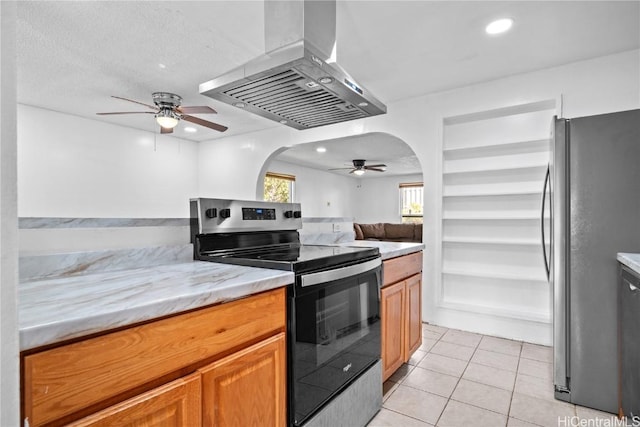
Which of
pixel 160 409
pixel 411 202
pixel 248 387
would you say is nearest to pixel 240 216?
pixel 248 387

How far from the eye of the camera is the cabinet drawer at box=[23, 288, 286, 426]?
0.66m

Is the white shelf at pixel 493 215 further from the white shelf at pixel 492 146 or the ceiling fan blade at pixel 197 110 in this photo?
the ceiling fan blade at pixel 197 110

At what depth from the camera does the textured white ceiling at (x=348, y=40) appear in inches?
87.1

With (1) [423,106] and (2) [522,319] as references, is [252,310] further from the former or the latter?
(1) [423,106]

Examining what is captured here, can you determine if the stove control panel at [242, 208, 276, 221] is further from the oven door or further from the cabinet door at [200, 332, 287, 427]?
the cabinet door at [200, 332, 287, 427]

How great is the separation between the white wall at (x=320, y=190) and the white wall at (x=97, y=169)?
235 cm

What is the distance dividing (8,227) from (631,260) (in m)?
2.18

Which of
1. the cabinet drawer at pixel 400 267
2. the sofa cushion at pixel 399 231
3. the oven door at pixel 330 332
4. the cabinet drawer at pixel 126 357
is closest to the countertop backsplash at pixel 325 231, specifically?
the cabinet drawer at pixel 400 267

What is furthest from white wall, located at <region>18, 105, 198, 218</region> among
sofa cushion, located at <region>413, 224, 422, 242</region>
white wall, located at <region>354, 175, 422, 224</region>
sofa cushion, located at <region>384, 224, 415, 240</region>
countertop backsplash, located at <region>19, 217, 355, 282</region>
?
white wall, located at <region>354, 175, 422, 224</region>

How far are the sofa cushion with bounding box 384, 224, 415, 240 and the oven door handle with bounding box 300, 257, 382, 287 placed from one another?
6.83 meters

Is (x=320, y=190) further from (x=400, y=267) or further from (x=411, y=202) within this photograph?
(x=400, y=267)

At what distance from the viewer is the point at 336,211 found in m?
9.62

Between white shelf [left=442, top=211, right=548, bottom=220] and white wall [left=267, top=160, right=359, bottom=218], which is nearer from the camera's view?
white shelf [left=442, top=211, right=548, bottom=220]

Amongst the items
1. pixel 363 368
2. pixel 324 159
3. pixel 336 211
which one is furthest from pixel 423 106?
pixel 336 211
